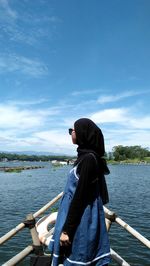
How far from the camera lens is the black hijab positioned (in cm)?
Result: 546

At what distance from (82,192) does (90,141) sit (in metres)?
0.80

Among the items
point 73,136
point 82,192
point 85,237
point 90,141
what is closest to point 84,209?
point 82,192

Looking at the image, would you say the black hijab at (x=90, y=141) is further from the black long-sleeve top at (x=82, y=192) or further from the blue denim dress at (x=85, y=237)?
the blue denim dress at (x=85, y=237)

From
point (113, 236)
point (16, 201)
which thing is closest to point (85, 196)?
point (113, 236)

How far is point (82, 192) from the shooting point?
17.0 ft

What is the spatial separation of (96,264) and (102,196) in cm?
102

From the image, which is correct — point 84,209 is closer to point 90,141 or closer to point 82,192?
point 82,192

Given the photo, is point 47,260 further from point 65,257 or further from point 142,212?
point 142,212

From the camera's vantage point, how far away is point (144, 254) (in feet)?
51.7

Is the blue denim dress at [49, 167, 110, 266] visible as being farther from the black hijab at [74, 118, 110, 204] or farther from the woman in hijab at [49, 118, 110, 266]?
the black hijab at [74, 118, 110, 204]

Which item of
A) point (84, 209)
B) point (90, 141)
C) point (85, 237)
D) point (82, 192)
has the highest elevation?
point (90, 141)

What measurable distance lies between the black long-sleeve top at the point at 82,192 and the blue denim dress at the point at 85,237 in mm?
106

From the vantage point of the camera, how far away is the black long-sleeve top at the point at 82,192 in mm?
5145

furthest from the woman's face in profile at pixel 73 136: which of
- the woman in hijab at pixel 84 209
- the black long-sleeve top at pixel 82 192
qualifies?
the black long-sleeve top at pixel 82 192
